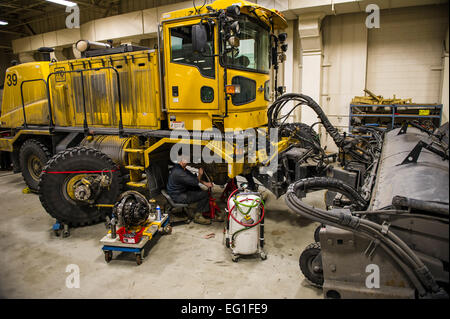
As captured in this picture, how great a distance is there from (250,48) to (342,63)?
5.97m

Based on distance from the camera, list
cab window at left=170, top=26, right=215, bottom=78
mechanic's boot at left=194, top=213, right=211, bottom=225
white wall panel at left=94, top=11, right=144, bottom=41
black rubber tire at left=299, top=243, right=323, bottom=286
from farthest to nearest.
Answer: white wall panel at left=94, top=11, right=144, bottom=41 < mechanic's boot at left=194, top=213, right=211, bottom=225 < cab window at left=170, top=26, right=215, bottom=78 < black rubber tire at left=299, top=243, right=323, bottom=286

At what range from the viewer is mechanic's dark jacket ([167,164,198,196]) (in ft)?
16.0

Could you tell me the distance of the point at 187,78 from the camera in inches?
180

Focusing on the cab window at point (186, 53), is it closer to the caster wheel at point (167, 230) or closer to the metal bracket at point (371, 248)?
the caster wheel at point (167, 230)

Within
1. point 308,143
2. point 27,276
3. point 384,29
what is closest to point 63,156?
point 27,276

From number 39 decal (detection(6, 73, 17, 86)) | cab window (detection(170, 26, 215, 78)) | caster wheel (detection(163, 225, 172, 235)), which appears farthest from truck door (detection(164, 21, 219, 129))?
number 39 decal (detection(6, 73, 17, 86))

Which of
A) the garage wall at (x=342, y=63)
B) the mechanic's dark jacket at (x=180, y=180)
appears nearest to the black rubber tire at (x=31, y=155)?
the mechanic's dark jacket at (x=180, y=180)

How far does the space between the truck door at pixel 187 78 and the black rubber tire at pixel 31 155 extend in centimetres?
345

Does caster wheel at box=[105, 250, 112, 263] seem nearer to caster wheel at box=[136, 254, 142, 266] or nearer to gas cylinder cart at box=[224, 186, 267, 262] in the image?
caster wheel at box=[136, 254, 142, 266]

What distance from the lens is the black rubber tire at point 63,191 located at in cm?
467

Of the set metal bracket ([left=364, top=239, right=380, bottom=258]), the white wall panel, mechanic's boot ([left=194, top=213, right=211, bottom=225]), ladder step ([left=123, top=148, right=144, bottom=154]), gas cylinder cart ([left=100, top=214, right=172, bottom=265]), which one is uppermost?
the white wall panel

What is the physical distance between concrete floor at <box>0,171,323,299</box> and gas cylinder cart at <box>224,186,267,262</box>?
0.17 m

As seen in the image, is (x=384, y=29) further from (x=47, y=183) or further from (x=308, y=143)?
(x=47, y=183)

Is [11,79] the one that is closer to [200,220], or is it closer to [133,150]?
[133,150]
